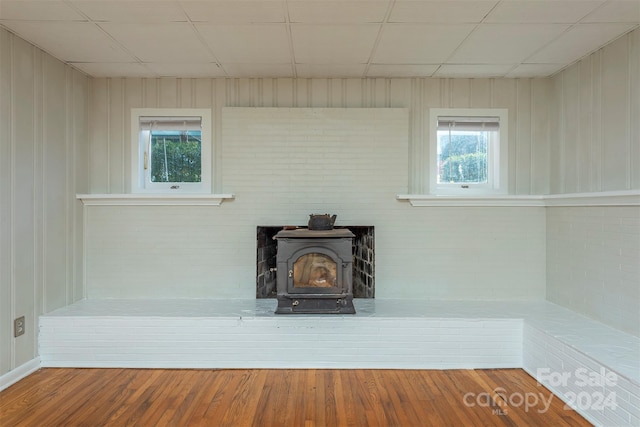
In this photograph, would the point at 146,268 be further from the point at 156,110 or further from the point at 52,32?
the point at 52,32

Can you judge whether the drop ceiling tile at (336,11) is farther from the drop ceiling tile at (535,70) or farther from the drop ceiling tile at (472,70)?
the drop ceiling tile at (535,70)

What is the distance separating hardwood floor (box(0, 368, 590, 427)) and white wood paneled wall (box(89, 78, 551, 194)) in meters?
1.52

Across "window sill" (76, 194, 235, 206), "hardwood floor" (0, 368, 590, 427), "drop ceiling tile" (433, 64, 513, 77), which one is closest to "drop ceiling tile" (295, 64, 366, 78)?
"drop ceiling tile" (433, 64, 513, 77)

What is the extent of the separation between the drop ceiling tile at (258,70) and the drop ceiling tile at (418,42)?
0.73 meters

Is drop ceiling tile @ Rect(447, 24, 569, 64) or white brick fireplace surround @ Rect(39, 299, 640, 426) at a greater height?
drop ceiling tile @ Rect(447, 24, 569, 64)

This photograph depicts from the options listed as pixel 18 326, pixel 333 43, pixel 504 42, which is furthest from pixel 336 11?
pixel 18 326

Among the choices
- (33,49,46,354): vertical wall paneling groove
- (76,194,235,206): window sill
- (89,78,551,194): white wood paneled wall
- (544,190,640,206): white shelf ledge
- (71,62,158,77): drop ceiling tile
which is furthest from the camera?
(89,78,551,194): white wood paneled wall

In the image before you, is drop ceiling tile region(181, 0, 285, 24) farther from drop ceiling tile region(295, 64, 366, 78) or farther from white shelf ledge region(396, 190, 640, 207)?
white shelf ledge region(396, 190, 640, 207)

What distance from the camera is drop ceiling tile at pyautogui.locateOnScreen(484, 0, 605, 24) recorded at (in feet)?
6.91

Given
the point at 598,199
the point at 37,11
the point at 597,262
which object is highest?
the point at 37,11

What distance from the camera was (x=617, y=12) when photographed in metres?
2.19

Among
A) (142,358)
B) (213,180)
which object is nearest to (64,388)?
(142,358)

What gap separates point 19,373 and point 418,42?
133 inches

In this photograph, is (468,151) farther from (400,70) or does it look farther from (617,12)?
(617,12)
